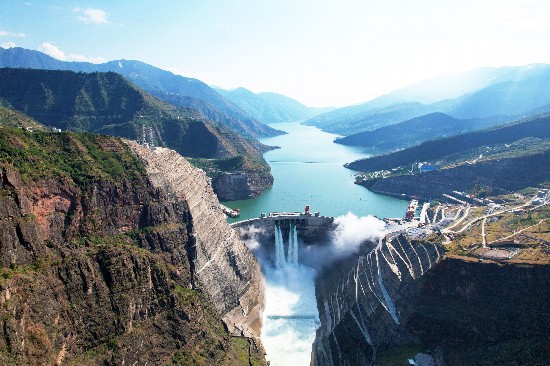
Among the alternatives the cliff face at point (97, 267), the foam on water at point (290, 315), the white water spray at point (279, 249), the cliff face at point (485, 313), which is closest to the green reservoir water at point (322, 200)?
the white water spray at point (279, 249)

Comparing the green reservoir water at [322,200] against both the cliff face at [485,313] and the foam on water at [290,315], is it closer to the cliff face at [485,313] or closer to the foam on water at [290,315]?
the foam on water at [290,315]

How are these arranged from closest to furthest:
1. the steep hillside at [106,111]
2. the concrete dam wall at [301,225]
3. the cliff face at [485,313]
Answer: the cliff face at [485,313] < the concrete dam wall at [301,225] < the steep hillside at [106,111]

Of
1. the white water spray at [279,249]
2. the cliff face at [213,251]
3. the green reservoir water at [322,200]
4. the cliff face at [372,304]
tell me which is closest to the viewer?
the cliff face at [372,304]

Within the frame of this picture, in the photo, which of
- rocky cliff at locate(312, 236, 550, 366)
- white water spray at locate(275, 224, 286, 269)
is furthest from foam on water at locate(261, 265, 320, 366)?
rocky cliff at locate(312, 236, 550, 366)

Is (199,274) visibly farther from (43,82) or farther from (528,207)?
(43,82)

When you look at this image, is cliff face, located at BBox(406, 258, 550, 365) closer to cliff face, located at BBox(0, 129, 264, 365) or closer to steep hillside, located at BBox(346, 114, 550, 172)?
cliff face, located at BBox(0, 129, 264, 365)

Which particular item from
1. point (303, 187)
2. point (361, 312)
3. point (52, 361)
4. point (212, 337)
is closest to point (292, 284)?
point (361, 312)
